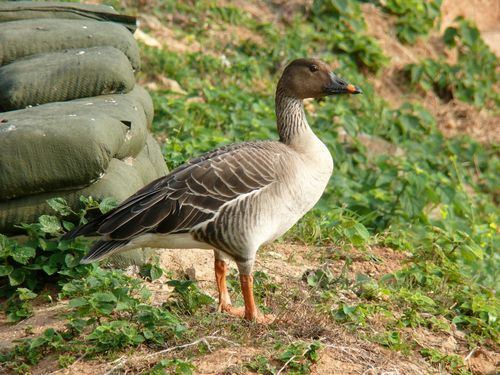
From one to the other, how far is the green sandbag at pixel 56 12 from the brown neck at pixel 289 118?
2.08 metres

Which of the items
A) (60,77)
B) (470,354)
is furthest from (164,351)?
(60,77)

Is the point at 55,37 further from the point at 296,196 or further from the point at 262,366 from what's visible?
the point at 262,366

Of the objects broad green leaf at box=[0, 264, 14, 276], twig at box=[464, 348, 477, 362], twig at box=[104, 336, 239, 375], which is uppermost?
twig at box=[104, 336, 239, 375]

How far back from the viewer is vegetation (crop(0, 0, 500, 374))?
5.17 m

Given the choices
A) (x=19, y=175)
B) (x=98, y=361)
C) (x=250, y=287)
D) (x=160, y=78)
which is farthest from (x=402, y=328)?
(x=160, y=78)

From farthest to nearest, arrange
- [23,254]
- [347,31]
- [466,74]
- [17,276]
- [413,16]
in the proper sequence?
1. [413,16]
2. [466,74]
3. [347,31]
4. [17,276]
5. [23,254]

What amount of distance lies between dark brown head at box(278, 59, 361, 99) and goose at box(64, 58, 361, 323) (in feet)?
1.95

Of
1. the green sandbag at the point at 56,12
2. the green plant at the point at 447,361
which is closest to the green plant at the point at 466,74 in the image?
the green sandbag at the point at 56,12

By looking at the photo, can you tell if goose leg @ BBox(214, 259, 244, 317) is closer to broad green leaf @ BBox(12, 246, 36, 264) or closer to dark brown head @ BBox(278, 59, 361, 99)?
broad green leaf @ BBox(12, 246, 36, 264)

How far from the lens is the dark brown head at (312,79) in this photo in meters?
6.12

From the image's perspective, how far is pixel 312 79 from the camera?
6129 millimetres

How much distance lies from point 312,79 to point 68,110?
162 cm

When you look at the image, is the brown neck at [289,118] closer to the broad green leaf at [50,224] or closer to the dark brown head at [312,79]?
the dark brown head at [312,79]

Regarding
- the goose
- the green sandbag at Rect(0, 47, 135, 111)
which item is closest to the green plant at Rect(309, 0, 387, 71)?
the green sandbag at Rect(0, 47, 135, 111)
